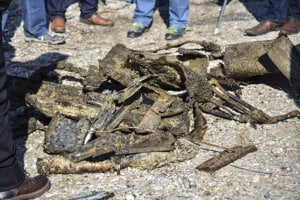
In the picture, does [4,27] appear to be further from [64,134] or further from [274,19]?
[274,19]

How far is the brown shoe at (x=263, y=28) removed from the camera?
25.3 feet

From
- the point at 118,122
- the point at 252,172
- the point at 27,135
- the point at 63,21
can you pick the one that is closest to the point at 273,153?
the point at 252,172

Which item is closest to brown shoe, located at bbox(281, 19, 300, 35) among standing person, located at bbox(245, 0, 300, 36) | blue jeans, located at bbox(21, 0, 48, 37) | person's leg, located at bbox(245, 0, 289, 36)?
standing person, located at bbox(245, 0, 300, 36)

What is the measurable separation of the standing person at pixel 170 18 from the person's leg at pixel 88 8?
2.29 ft

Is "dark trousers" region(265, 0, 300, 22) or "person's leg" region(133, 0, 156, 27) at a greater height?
"dark trousers" region(265, 0, 300, 22)

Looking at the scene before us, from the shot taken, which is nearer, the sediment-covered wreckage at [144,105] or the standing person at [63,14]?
the sediment-covered wreckage at [144,105]

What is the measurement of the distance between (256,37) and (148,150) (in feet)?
11.8

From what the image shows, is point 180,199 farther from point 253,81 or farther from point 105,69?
point 253,81

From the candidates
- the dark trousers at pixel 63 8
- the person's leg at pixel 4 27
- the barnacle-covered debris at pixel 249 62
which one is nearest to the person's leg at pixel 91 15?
the dark trousers at pixel 63 8

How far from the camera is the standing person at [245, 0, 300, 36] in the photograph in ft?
25.4

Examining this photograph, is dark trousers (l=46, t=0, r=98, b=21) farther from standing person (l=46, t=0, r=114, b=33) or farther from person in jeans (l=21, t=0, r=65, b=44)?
person in jeans (l=21, t=0, r=65, b=44)

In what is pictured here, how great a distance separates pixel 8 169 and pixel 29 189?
314 millimetres

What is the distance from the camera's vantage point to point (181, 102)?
205 inches

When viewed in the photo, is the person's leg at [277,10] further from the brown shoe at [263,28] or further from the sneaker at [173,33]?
the sneaker at [173,33]
